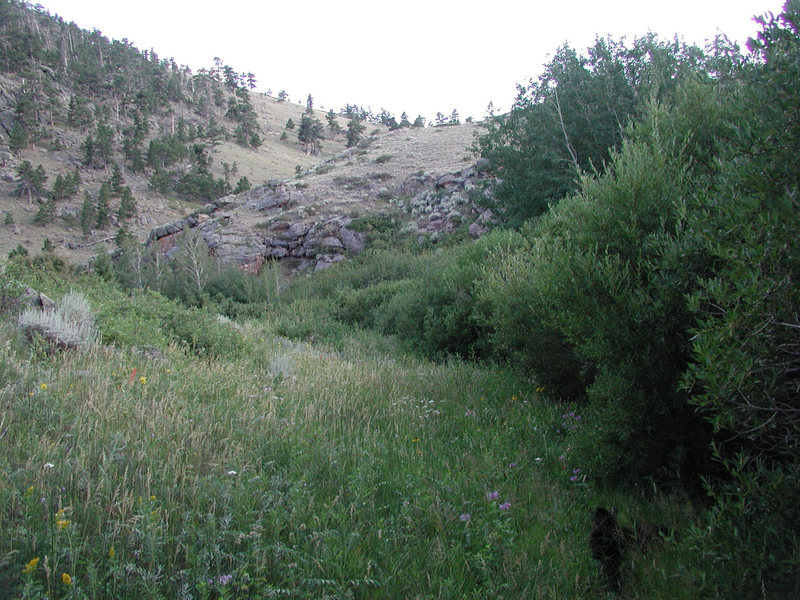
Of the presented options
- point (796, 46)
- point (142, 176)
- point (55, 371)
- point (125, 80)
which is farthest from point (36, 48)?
point (796, 46)

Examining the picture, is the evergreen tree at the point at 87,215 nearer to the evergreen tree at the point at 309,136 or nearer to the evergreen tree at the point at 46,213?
the evergreen tree at the point at 46,213

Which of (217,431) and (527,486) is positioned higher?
(217,431)

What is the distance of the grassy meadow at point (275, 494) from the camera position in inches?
98.9

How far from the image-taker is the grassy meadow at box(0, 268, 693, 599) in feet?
8.24

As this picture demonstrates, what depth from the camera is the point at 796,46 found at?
113 inches

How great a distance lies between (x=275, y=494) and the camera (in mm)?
3242

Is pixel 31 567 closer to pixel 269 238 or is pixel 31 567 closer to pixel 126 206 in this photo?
pixel 269 238

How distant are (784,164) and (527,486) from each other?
293 centimetres

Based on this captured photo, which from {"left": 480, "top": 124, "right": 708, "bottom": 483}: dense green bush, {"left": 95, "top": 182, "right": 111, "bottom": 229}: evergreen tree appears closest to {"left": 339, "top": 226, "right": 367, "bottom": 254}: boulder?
{"left": 480, "top": 124, "right": 708, "bottom": 483}: dense green bush

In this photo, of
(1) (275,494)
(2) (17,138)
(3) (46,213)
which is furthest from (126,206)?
(1) (275,494)

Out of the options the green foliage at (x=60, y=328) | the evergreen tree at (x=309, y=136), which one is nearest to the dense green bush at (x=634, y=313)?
the green foliage at (x=60, y=328)

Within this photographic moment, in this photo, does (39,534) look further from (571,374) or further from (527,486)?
(571,374)

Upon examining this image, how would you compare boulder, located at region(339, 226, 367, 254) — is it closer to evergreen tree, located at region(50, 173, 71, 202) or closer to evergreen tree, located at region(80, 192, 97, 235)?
evergreen tree, located at region(80, 192, 97, 235)

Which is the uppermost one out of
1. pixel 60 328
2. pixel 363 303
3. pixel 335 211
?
pixel 335 211
